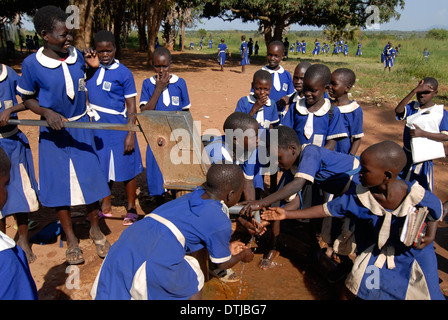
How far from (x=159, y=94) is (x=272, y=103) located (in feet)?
3.96

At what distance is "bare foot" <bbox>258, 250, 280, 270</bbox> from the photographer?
331 centimetres

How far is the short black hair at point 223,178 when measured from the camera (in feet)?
6.88

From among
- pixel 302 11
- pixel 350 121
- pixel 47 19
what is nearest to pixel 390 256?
pixel 350 121

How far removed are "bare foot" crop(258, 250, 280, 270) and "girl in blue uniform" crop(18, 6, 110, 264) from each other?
58.0 inches

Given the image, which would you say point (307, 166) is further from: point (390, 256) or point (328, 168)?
point (390, 256)

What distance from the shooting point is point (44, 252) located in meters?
3.38

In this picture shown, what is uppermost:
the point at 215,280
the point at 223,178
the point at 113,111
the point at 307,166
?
the point at 113,111

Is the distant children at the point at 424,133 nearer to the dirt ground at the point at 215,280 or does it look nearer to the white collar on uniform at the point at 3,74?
the dirt ground at the point at 215,280

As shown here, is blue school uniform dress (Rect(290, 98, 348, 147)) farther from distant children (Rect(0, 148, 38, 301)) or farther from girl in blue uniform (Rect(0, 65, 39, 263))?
distant children (Rect(0, 148, 38, 301))

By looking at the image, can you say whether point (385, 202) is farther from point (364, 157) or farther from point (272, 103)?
point (272, 103)

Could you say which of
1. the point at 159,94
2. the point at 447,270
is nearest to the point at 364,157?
the point at 447,270

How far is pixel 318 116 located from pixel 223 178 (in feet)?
5.32

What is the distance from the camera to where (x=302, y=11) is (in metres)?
18.0

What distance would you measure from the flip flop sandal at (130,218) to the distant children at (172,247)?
1903 millimetres
